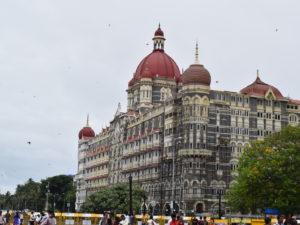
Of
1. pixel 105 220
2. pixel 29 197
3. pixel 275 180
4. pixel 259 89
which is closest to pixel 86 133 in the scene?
pixel 29 197

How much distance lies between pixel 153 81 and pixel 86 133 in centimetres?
4227

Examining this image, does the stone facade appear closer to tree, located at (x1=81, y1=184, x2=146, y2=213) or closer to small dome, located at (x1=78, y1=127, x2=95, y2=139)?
tree, located at (x1=81, y1=184, x2=146, y2=213)

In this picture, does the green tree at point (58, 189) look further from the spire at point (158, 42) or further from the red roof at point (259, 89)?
the red roof at point (259, 89)

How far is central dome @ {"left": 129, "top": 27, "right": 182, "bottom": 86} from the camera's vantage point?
120 meters

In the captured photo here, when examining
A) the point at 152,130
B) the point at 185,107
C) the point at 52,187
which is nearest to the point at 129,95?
the point at 152,130

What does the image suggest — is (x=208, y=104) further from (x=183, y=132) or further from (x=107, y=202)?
(x=107, y=202)

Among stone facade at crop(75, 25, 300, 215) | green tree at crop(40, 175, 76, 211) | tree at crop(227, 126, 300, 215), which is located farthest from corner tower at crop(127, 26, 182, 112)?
green tree at crop(40, 175, 76, 211)

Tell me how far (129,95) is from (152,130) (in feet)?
74.9

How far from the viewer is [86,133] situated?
15488 cm

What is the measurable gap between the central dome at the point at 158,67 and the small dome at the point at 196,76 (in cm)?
2517

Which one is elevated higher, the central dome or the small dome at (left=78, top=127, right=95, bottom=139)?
the central dome

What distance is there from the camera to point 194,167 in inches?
3573

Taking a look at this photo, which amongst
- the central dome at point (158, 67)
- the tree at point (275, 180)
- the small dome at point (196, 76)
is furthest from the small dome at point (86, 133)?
the tree at point (275, 180)

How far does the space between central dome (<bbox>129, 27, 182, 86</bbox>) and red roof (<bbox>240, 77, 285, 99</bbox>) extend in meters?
23.2
